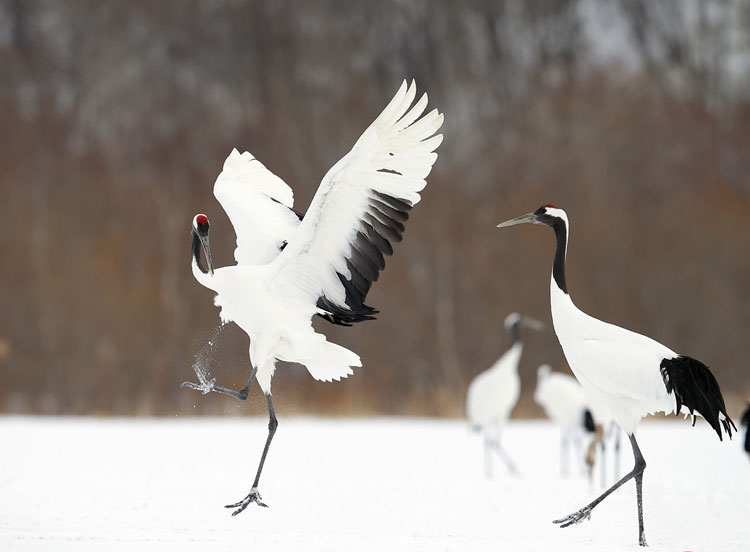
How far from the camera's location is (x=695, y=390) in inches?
201

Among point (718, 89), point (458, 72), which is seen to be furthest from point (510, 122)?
point (718, 89)

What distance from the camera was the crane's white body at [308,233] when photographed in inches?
211

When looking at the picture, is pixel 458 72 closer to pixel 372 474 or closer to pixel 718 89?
pixel 718 89

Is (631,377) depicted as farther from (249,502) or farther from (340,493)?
(340,493)

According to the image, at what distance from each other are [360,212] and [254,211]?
1.13m

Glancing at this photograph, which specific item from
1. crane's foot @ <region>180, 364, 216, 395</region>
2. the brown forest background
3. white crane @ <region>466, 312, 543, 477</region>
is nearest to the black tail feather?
crane's foot @ <region>180, 364, 216, 395</region>

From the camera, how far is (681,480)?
757 cm

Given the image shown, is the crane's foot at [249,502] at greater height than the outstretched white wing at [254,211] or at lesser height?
lesser

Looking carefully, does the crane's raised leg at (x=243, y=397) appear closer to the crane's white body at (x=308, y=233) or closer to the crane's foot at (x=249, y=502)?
the crane's foot at (x=249, y=502)

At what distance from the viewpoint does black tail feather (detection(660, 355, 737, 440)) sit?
5.11 m

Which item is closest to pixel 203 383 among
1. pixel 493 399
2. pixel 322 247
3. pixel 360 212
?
pixel 322 247

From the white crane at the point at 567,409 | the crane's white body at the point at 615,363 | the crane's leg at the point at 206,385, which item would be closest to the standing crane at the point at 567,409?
the white crane at the point at 567,409

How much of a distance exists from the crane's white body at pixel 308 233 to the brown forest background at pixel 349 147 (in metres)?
7.49

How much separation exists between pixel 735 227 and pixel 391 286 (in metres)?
5.14
